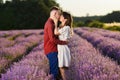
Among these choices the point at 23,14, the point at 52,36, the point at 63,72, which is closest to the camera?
the point at 52,36

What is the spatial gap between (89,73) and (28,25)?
51.4 meters

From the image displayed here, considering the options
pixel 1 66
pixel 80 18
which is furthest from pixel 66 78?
pixel 80 18

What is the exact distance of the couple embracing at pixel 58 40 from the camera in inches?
277

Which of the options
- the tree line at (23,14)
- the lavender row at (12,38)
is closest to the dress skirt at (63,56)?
the lavender row at (12,38)

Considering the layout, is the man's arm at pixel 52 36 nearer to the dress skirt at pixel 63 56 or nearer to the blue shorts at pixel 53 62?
the dress skirt at pixel 63 56

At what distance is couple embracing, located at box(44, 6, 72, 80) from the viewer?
277 inches

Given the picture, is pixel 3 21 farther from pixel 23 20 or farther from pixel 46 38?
pixel 46 38

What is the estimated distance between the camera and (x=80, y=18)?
150m

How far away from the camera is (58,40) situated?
7059 millimetres

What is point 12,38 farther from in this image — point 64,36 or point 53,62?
point 64,36

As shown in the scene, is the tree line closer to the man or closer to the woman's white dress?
the man

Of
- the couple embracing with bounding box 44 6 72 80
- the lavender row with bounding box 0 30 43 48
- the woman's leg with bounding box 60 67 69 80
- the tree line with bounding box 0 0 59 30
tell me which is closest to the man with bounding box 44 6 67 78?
the couple embracing with bounding box 44 6 72 80

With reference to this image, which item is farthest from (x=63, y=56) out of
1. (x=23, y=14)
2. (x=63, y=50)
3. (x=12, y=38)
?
(x=23, y=14)

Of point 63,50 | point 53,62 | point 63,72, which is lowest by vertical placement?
point 63,72
